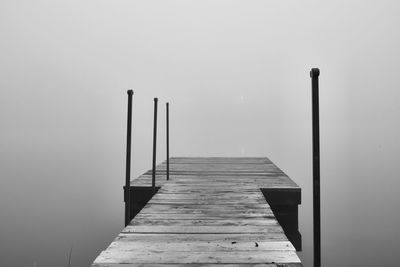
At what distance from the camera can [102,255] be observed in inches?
59.1

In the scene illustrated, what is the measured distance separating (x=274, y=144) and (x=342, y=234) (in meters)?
5.50

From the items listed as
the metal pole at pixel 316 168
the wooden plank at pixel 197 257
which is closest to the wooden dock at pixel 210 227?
the wooden plank at pixel 197 257

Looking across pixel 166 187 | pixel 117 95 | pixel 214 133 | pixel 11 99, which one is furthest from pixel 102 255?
pixel 11 99

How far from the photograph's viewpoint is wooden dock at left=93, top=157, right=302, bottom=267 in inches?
57.9

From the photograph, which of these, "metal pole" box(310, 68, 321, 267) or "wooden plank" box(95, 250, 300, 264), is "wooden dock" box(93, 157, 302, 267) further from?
"metal pole" box(310, 68, 321, 267)

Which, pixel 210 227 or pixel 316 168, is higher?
pixel 316 168

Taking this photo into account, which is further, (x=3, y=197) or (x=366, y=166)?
(x=3, y=197)

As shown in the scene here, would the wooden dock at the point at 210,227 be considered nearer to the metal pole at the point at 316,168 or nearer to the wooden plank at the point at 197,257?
the wooden plank at the point at 197,257

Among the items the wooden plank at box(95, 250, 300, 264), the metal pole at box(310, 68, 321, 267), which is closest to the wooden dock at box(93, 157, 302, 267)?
the wooden plank at box(95, 250, 300, 264)

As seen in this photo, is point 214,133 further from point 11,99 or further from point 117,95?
point 11,99

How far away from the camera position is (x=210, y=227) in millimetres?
1960

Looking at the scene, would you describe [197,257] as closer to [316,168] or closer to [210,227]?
[210,227]

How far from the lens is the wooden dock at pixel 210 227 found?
147cm

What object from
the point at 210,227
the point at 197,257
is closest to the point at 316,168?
the point at 197,257
